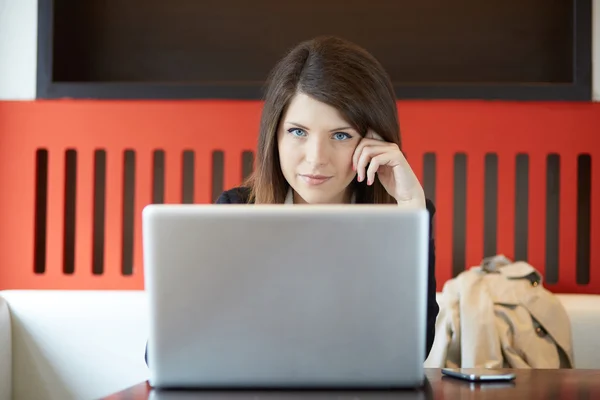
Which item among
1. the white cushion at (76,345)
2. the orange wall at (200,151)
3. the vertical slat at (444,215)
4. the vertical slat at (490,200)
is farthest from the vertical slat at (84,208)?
the vertical slat at (490,200)

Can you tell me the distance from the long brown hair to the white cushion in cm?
46

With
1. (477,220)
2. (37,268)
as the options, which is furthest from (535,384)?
(37,268)

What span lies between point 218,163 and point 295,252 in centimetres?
140

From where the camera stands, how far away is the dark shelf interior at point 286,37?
2.12 metres

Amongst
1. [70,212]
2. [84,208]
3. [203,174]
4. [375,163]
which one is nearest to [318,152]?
[375,163]

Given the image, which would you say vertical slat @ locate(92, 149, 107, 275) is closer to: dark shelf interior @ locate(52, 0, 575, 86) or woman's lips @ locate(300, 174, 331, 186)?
dark shelf interior @ locate(52, 0, 575, 86)

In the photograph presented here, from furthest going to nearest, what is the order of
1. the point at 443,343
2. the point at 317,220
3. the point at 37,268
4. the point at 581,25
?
the point at 37,268 → the point at 581,25 → the point at 443,343 → the point at 317,220

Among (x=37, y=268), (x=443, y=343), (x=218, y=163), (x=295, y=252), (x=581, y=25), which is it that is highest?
(x=581, y=25)

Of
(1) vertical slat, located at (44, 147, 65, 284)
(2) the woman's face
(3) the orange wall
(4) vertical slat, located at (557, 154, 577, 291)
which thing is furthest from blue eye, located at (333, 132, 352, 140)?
(1) vertical slat, located at (44, 147, 65, 284)

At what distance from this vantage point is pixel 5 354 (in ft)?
5.91

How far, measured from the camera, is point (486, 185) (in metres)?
2.15

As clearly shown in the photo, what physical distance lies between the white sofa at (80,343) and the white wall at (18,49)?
57cm

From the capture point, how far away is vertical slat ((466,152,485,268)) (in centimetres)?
201

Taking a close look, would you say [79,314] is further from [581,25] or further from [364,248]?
[581,25]
